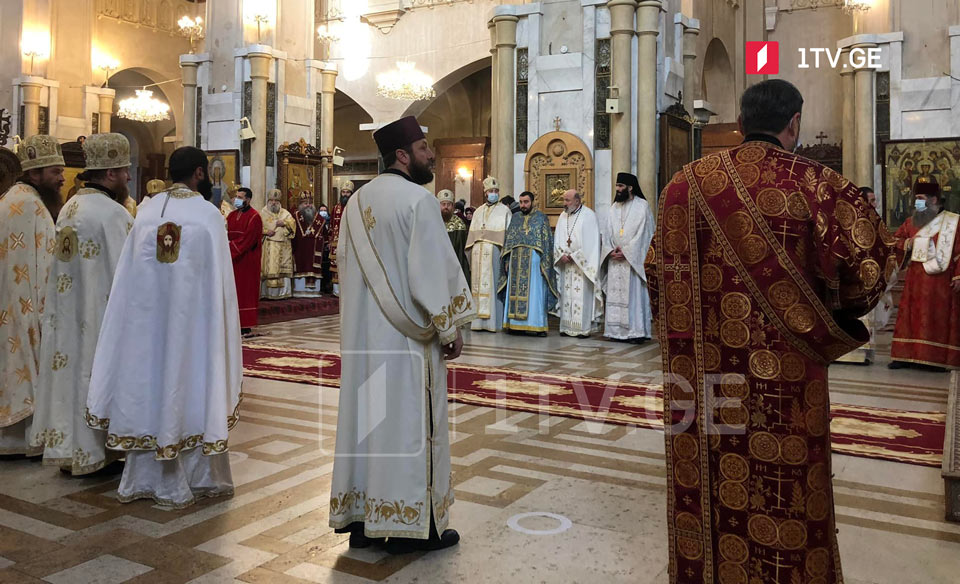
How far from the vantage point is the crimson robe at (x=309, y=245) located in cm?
1414

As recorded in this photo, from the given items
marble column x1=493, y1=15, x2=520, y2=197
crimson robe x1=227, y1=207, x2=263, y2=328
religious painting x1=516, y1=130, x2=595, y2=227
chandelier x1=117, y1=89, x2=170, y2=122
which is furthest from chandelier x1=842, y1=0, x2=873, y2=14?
chandelier x1=117, y1=89, x2=170, y2=122

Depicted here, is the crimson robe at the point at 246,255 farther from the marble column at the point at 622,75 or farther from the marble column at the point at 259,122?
the marble column at the point at 259,122

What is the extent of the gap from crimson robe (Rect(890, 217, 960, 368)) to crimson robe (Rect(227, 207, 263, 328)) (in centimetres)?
672

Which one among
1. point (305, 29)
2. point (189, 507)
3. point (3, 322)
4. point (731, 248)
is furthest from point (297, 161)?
point (731, 248)

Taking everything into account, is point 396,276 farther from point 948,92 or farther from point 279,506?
point 948,92

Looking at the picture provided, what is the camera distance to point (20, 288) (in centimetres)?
439

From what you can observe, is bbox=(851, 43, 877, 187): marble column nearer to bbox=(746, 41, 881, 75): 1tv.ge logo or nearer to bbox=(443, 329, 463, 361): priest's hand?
bbox=(746, 41, 881, 75): 1tv.ge logo

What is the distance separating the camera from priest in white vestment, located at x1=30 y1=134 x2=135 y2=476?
13.0 ft

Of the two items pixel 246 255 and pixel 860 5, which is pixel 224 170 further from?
pixel 860 5

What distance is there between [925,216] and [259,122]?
1124 centimetres

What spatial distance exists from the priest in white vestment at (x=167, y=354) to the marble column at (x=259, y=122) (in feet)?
37.3

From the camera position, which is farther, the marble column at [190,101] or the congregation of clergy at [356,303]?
the marble column at [190,101]

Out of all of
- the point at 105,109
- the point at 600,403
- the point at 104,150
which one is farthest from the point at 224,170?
the point at 104,150

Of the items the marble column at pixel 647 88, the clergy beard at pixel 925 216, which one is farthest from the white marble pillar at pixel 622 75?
the clergy beard at pixel 925 216
